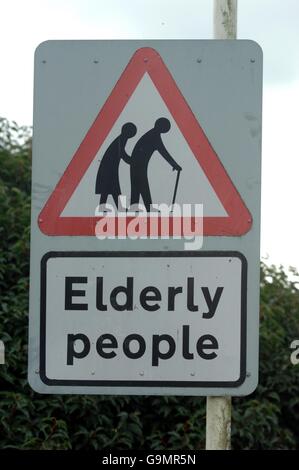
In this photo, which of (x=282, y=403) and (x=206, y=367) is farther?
(x=282, y=403)

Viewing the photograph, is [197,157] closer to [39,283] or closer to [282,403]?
[39,283]

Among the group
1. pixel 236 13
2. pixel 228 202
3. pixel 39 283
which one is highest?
pixel 236 13

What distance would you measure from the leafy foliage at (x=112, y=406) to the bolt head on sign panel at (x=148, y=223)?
377 cm

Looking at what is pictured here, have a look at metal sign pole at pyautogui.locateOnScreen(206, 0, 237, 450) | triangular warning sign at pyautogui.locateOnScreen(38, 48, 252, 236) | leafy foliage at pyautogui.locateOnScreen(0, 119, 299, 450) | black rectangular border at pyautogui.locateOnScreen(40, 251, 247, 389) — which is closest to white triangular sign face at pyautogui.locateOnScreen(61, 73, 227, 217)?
triangular warning sign at pyautogui.locateOnScreen(38, 48, 252, 236)

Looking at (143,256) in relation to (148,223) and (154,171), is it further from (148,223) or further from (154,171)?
(154,171)

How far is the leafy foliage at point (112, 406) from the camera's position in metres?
6.62

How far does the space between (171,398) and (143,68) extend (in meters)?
4.54

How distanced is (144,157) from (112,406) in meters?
4.41

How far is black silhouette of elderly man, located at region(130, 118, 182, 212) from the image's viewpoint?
2.80 metres

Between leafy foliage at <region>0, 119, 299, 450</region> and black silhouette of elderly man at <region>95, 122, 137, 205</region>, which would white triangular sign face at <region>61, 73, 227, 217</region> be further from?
leafy foliage at <region>0, 119, 299, 450</region>

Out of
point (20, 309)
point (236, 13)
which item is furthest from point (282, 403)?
point (236, 13)

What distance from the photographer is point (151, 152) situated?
282cm

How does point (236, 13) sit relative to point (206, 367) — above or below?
above

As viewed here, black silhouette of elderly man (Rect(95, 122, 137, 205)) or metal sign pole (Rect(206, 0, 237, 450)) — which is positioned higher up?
black silhouette of elderly man (Rect(95, 122, 137, 205))
